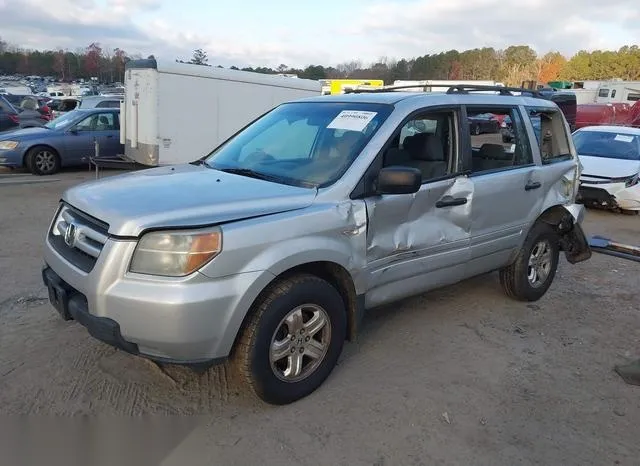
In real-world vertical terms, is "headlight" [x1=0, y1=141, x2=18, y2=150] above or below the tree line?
below

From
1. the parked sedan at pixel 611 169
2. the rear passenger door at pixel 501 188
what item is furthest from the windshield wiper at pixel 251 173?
the parked sedan at pixel 611 169

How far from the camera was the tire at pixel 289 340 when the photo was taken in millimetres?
3025

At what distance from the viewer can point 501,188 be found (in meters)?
4.47

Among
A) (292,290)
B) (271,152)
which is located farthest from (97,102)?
(292,290)

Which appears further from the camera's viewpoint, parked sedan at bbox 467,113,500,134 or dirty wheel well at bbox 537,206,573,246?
dirty wheel well at bbox 537,206,573,246

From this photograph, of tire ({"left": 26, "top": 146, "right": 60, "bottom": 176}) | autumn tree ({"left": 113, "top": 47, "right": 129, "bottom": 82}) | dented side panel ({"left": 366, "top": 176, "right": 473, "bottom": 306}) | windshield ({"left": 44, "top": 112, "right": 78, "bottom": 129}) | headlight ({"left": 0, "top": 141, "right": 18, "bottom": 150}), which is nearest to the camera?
dented side panel ({"left": 366, "top": 176, "right": 473, "bottom": 306})

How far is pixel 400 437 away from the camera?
3061mm

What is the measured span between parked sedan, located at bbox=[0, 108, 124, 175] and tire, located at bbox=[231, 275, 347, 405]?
1054cm

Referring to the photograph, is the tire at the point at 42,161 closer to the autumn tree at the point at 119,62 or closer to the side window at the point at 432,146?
the side window at the point at 432,146

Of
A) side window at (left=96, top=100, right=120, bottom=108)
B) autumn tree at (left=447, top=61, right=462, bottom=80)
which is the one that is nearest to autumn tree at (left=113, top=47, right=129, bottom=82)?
autumn tree at (left=447, top=61, right=462, bottom=80)

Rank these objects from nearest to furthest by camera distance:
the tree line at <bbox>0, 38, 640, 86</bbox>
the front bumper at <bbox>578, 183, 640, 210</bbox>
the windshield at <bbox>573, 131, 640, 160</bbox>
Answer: the front bumper at <bbox>578, 183, 640, 210</bbox>
the windshield at <bbox>573, 131, 640, 160</bbox>
the tree line at <bbox>0, 38, 640, 86</bbox>

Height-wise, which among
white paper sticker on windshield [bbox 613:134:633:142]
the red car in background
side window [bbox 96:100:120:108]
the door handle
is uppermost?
the red car in background

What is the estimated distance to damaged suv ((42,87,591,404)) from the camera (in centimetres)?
280

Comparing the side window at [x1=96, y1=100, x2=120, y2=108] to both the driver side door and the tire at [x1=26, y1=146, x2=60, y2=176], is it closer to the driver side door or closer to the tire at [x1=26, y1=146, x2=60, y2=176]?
the driver side door
